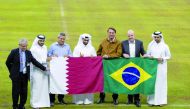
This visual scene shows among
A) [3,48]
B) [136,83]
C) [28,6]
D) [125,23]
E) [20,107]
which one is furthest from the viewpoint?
[28,6]

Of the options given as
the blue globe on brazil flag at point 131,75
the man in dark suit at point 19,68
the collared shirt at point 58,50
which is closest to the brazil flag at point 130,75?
the blue globe on brazil flag at point 131,75

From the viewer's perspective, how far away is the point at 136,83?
18812 millimetres

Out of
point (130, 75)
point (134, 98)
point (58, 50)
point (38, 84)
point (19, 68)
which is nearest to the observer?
point (19, 68)

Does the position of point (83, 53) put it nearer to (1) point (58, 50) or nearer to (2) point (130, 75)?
(1) point (58, 50)

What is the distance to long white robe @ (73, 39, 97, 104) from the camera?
18809 mm

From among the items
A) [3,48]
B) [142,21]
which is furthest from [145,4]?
[3,48]

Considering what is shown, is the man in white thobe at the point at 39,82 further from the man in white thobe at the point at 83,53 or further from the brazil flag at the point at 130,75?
the brazil flag at the point at 130,75

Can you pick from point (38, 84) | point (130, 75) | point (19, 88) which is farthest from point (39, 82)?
point (130, 75)

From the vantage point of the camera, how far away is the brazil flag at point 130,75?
1872 centimetres

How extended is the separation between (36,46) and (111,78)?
282 centimetres

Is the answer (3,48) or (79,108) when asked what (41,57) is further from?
(3,48)

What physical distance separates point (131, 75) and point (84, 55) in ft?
5.71

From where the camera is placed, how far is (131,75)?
61.6 ft

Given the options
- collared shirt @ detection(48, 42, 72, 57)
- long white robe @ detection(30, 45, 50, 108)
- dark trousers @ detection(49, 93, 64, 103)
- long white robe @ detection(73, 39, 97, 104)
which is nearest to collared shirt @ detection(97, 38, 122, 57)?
long white robe @ detection(73, 39, 97, 104)
